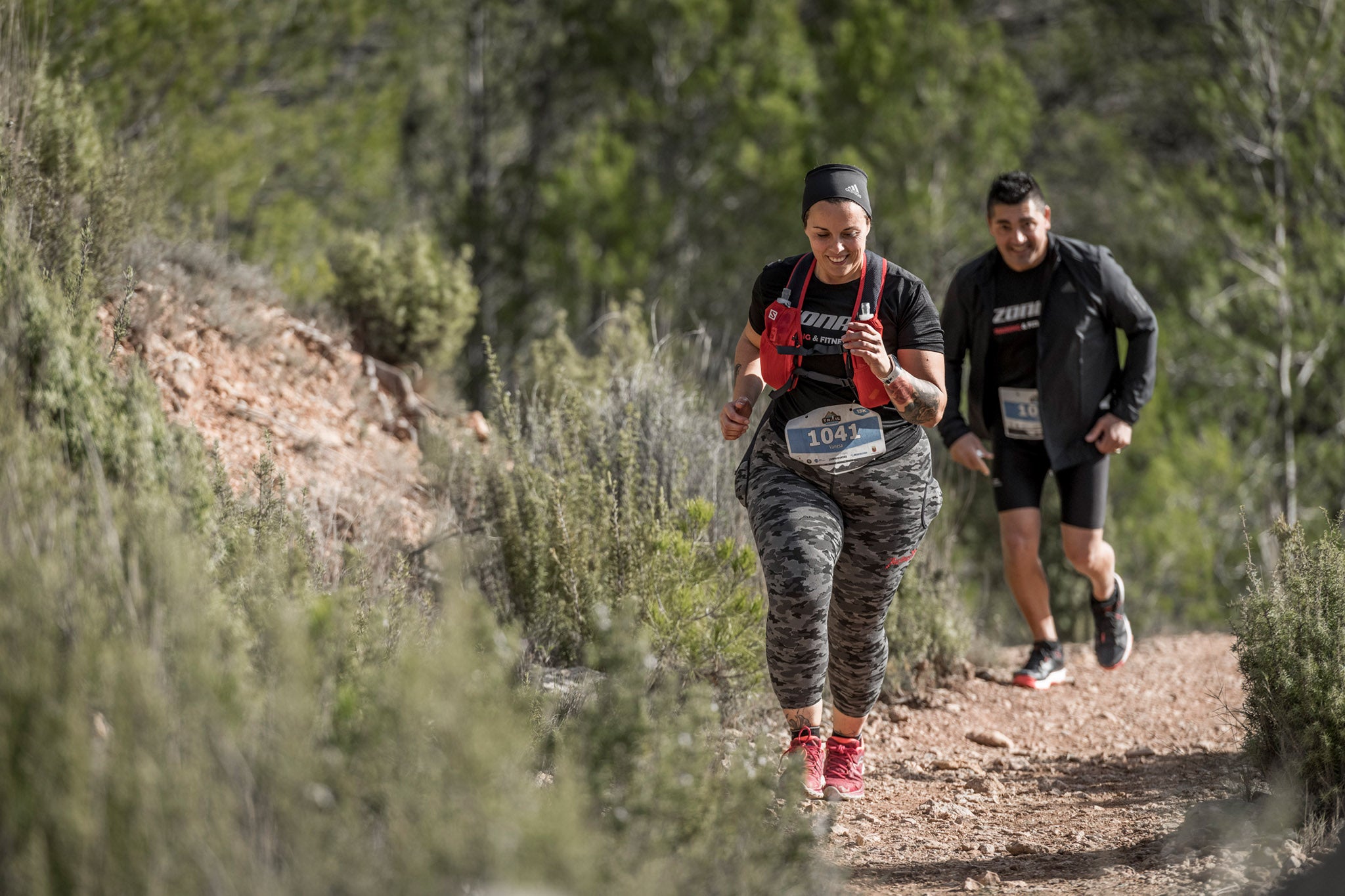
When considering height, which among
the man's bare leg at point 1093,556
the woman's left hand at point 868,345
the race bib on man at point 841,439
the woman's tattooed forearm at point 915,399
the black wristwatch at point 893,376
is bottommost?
the man's bare leg at point 1093,556

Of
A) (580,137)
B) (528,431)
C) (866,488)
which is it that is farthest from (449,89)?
(866,488)

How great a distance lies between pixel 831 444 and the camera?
3.01 metres

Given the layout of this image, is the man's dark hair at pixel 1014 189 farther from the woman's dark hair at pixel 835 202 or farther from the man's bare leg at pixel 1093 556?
the woman's dark hair at pixel 835 202

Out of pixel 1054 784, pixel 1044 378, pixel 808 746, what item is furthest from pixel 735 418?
pixel 1044 378

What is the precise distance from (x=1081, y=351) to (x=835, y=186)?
180 centimetres

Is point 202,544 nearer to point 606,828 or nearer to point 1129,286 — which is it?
point 606,828

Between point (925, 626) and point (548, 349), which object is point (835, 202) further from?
point (548, 349)

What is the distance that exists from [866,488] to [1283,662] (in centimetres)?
122

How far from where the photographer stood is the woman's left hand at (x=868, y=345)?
2771 mm

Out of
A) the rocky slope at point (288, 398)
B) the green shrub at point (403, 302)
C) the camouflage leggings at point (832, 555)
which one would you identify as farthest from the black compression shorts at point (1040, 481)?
the green shrub at point (403, 302)

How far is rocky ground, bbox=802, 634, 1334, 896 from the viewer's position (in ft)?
8.95

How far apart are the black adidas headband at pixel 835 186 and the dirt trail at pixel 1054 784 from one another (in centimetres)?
152

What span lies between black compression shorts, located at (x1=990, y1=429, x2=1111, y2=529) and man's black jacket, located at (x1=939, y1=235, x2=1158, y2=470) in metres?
0.08

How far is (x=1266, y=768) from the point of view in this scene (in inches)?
123
